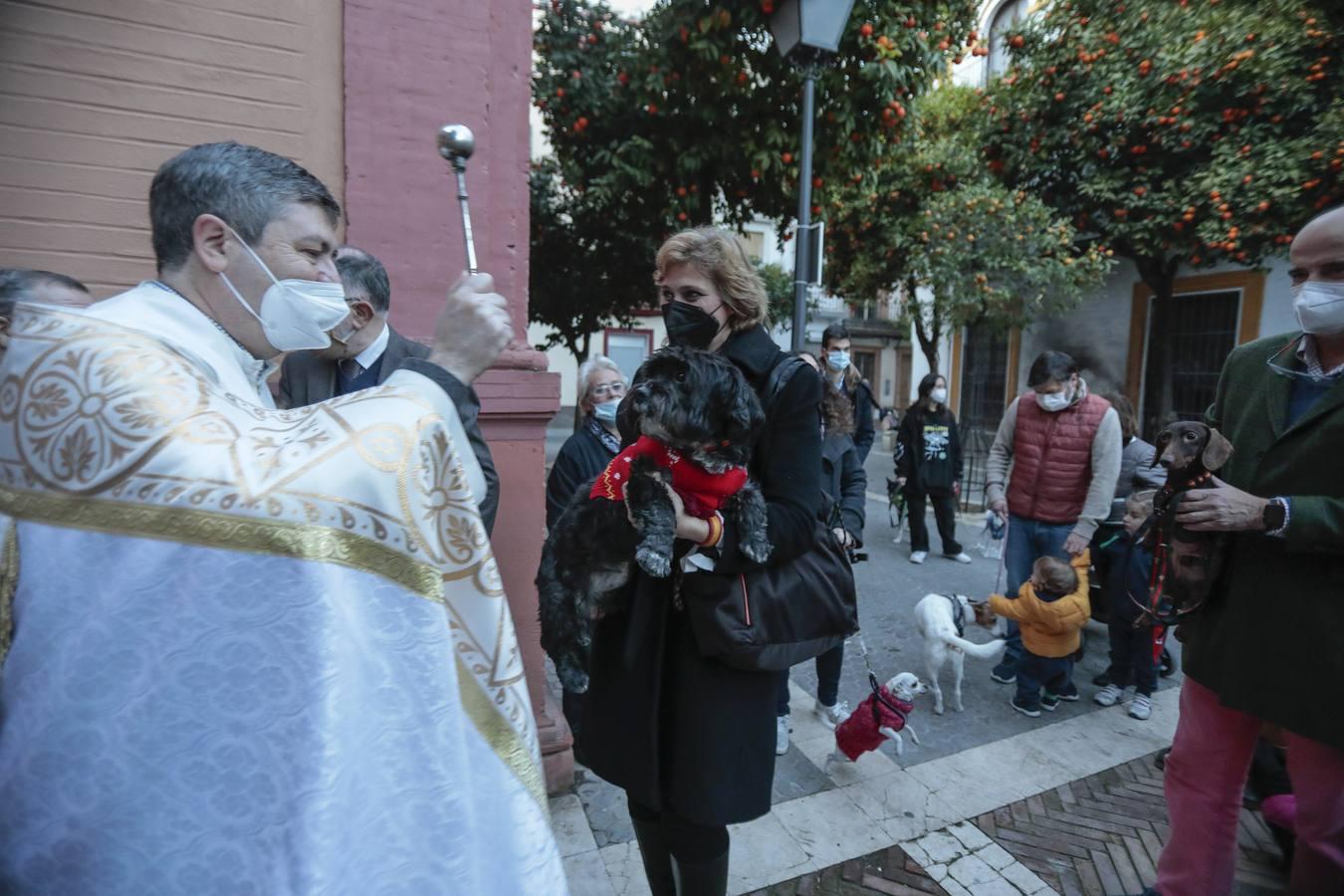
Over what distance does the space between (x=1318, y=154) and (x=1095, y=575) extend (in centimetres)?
689

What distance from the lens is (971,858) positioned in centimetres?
258

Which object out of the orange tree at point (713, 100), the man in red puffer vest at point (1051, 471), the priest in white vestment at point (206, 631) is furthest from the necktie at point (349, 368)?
the man in red puffer vest at point (1051, 471)

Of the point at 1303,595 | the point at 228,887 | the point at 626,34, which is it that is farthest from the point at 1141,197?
the point at 228,887

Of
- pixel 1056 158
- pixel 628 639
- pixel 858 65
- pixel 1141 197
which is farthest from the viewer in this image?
pixel 1056 158

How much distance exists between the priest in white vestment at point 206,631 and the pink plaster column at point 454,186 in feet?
5.73

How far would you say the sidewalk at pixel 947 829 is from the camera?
8.05 ft

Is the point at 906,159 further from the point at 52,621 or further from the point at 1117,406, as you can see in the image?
the point at 52,621

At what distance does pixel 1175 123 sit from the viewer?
29.9 feet

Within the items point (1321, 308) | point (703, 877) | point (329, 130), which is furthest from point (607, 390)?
point (1321, 308)

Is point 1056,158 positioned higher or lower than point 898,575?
higher

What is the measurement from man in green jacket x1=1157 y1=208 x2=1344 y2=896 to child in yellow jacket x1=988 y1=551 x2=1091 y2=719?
1475 mm

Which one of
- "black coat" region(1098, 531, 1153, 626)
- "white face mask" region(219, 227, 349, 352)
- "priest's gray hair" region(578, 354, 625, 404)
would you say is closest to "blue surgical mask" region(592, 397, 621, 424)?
"priest's gray hair" region(578, 354, 625, 404)

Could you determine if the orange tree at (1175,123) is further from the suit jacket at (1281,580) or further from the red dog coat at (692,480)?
the red dog coat at (692,480)

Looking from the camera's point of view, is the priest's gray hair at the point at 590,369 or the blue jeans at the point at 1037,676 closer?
the priest's gray hair at the point at 590,369
